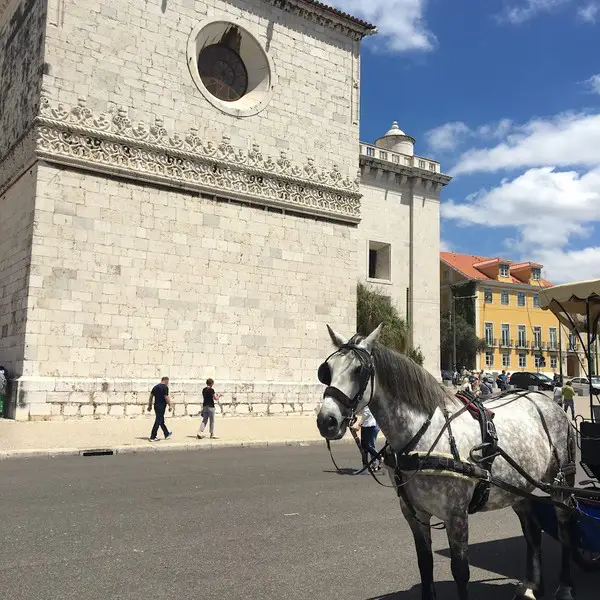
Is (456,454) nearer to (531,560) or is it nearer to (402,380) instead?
(402,380)

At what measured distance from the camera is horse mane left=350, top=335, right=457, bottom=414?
4.08 metres

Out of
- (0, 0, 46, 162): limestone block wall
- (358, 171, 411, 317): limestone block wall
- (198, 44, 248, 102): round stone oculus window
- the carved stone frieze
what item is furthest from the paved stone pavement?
(358, 171, 411, 317): limestone block wall

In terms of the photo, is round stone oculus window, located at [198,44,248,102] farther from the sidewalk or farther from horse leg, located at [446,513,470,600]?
horse leg, located at [446,513,470,600]

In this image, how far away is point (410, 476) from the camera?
12.9 feet

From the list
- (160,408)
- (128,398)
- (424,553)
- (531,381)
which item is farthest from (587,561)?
(531,381)

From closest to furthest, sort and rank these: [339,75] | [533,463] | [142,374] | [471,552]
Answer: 1. [533,463]
2. [471,552]
3. [142,374]
4. [339,75]

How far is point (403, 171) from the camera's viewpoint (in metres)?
33.2

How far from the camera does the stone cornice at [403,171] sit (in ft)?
105

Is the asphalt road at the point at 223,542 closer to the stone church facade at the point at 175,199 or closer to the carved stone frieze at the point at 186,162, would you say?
the stone church facade at the point at 175,199

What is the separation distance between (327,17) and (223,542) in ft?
71.3

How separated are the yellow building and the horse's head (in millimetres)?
53470

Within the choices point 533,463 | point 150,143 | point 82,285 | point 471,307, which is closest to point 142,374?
point 82,285

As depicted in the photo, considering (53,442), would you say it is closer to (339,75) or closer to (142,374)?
(142,374)

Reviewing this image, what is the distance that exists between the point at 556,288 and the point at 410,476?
302 centimetres
